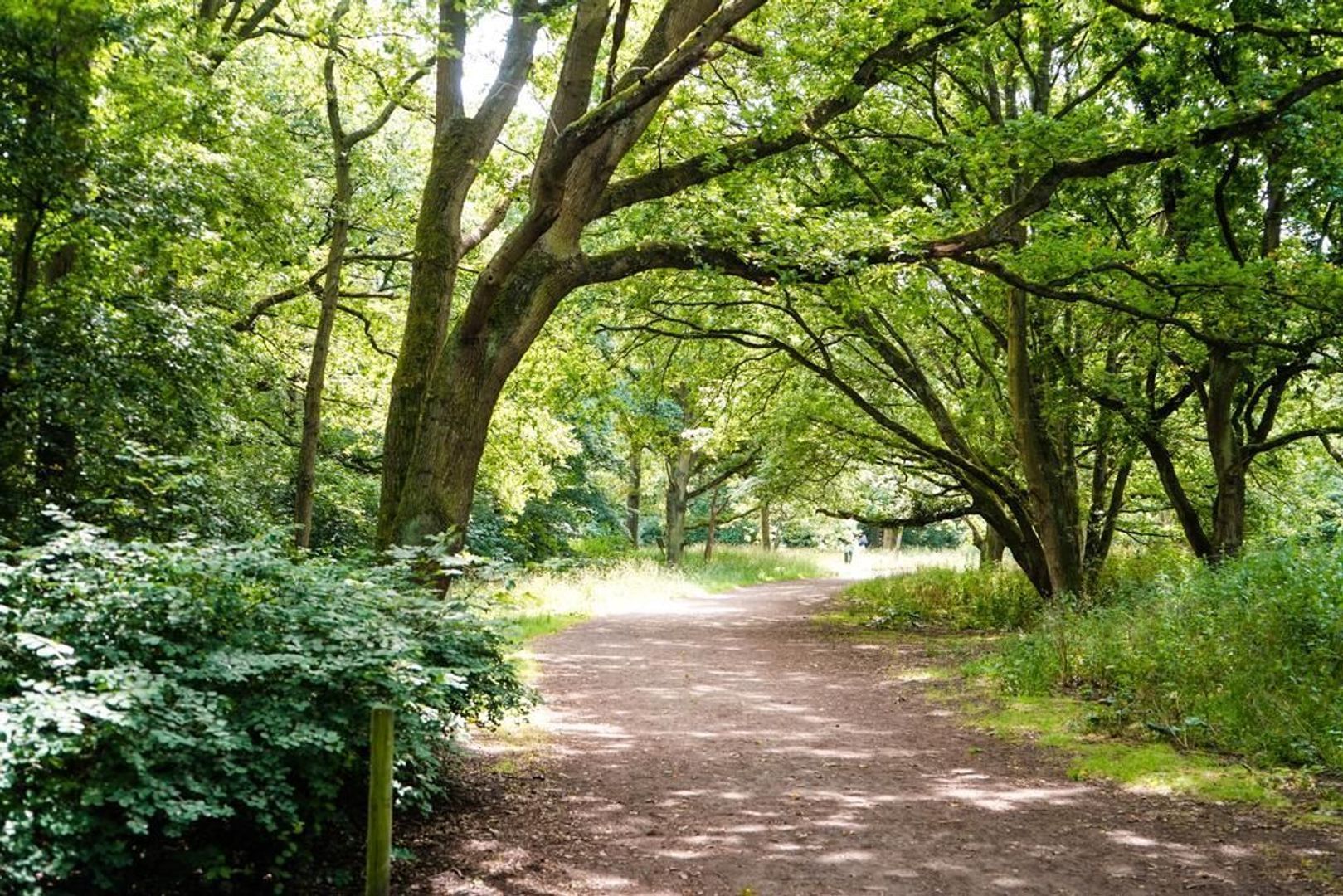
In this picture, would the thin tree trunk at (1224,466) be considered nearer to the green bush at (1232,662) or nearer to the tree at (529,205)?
the green bush at (1232,662)

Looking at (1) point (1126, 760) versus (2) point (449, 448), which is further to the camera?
(2) point (449, 448)

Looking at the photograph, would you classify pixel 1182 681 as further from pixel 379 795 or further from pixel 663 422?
pixel 663 422

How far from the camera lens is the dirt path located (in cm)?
498

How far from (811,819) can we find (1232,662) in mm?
4250

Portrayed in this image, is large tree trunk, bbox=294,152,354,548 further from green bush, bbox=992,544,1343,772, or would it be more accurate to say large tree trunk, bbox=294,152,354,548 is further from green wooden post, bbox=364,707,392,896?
green wooden post, bbox=364,707,392,896

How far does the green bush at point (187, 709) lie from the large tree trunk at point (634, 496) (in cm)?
2510

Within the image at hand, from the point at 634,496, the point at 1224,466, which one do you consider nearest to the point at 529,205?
the point at 1224,466

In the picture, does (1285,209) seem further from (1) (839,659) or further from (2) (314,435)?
(2) (314,435)

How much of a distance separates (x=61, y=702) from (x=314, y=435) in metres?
10.1

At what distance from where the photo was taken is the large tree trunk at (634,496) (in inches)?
1315

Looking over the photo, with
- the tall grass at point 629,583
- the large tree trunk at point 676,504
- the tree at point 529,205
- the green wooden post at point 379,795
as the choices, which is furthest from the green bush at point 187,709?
the large tree trunk at point 676,504

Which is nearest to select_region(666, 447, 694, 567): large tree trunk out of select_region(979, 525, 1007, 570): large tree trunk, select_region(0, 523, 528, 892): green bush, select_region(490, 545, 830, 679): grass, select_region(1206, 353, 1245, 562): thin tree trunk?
select_region(490, 545, 830, 679): grass

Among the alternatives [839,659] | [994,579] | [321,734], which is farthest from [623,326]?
[321,734]

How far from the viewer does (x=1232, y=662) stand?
7.86 m
